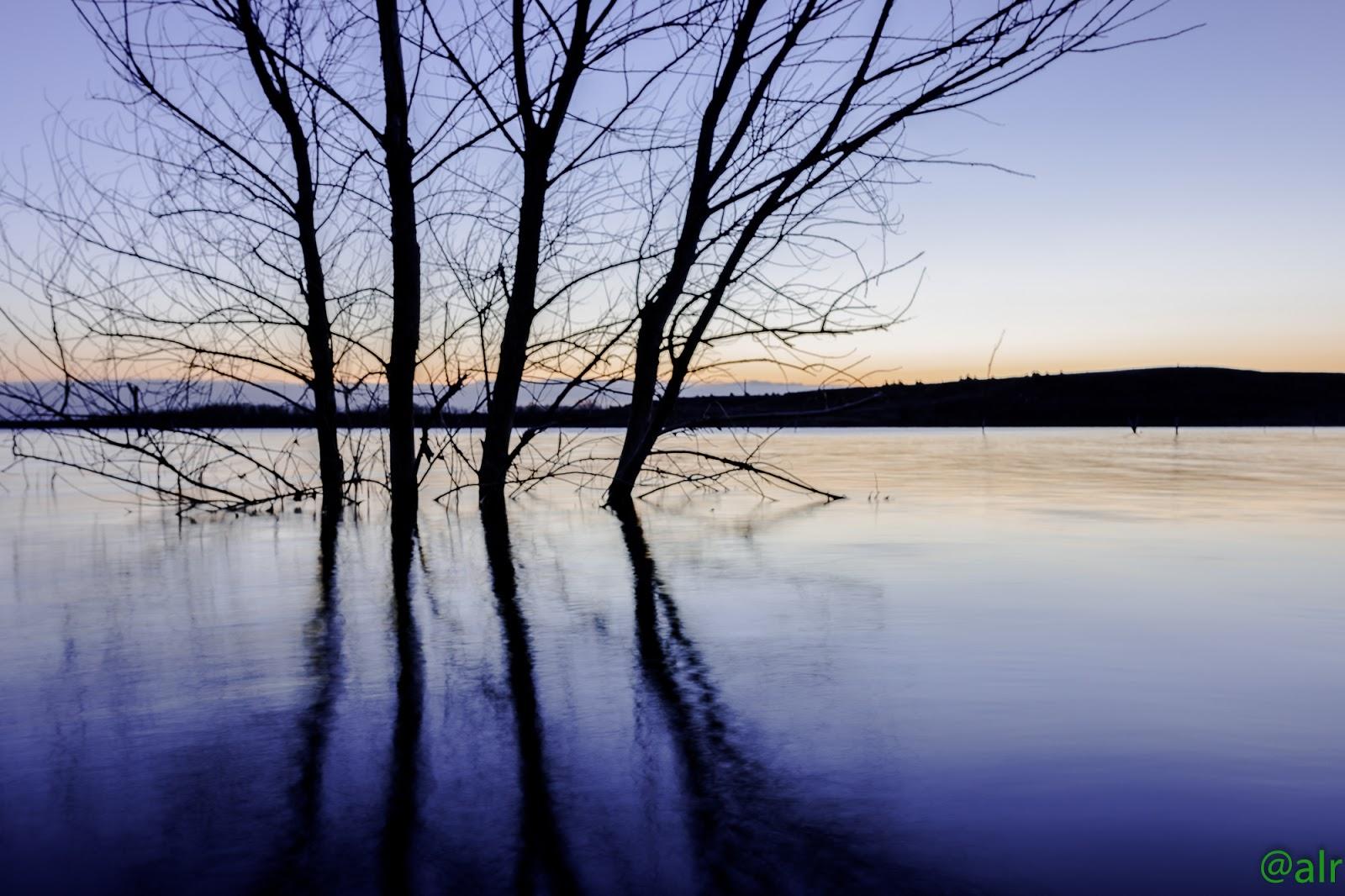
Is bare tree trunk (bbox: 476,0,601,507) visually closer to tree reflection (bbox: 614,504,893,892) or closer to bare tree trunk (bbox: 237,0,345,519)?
bare tree trunk (bbox: 237,0,345,519)

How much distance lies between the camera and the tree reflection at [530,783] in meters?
2.21

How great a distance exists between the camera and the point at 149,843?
2.38m

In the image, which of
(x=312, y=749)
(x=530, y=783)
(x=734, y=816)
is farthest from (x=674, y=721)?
(x=312, y=749)

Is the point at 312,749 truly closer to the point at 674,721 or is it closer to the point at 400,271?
the point at 674,721

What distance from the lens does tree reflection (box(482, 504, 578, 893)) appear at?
221cm

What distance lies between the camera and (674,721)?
3271mm

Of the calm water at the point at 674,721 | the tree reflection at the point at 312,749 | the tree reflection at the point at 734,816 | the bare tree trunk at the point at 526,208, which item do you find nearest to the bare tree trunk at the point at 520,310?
the bare tree trunk at the point at 526,208

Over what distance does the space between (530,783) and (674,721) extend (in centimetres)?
67

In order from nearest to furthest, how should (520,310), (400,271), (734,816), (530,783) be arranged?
(734,816)
(530,783)
(400,271)
(520,310)

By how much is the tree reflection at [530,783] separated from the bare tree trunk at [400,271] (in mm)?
4469

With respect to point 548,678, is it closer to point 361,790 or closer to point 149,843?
point 361,790

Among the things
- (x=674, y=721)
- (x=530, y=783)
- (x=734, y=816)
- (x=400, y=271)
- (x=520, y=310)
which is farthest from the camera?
(x=520, y=310)

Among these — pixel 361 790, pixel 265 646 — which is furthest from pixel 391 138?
pixel 361 790

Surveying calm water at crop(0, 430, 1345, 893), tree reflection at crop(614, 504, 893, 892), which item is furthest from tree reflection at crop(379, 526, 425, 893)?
tree reflection at crop(614, 504, 893, 892)
